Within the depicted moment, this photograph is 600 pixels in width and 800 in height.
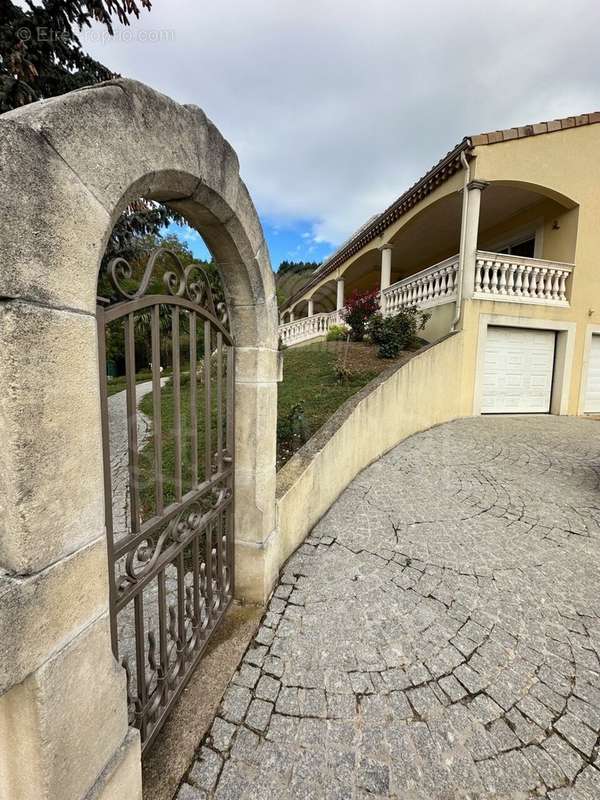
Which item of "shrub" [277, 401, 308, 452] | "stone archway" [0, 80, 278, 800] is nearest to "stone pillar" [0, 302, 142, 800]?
"stone archway" [0, 80, 278, 800]

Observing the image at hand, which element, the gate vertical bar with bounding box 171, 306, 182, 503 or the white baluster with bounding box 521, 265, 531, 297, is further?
the white baluster with bounding box 521, 265, 531, 297

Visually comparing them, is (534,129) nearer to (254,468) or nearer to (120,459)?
(254,468)

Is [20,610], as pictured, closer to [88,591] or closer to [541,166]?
[88,591]

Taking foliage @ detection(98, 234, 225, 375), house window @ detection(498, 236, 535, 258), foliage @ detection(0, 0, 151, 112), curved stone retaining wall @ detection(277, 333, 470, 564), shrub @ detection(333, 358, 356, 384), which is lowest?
curved stone retaining wall @ detection(277, 333, 470, 564)

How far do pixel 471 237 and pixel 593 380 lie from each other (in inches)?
208

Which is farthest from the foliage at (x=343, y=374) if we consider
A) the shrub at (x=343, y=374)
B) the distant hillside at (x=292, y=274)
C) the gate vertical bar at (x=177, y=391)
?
the distant hillside at (x=292, y=274)

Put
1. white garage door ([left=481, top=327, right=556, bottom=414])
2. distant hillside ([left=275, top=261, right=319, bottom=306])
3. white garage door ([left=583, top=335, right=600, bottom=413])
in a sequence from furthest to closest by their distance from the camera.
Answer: distant hillside ([left=275, top=261, right=319, bottom=306])
white garage door ([left=583, top=335, right=600, bottom=413])
white garage door ([left=481, top=327, right=556, bottom=414])

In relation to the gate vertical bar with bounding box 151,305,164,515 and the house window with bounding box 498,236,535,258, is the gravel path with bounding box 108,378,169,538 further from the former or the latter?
the house window with bounding box 498,236,535,258

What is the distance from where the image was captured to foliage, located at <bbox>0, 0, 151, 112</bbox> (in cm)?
466

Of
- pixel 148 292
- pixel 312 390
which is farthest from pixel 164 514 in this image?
pixel 312 390

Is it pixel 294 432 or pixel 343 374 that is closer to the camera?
pixel 294 432

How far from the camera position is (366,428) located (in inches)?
209

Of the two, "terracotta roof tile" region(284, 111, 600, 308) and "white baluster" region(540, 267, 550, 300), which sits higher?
"terracotta roof tile" region(284, 111, 600, 308)

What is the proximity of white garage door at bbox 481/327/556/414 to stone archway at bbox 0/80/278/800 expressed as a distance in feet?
28.6
